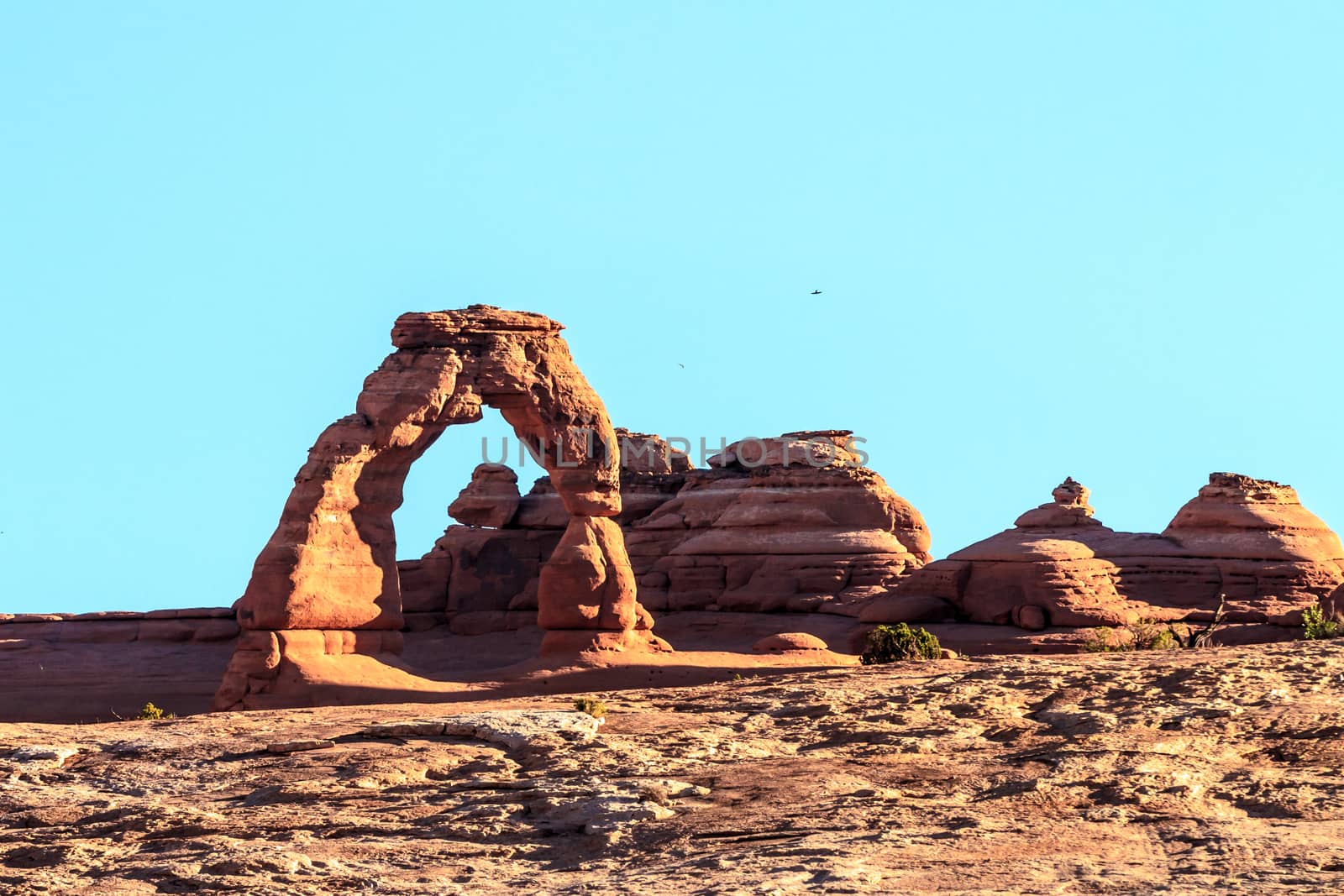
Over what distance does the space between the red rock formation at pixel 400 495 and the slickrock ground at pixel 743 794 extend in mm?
10423

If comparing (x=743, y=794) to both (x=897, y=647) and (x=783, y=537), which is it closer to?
(x=897, y=647)

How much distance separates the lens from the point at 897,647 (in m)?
26.4

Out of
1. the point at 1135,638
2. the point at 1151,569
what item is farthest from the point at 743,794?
the point at 1151,569

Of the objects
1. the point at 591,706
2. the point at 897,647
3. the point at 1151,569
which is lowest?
the point at 591,706

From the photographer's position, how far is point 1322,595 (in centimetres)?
3888

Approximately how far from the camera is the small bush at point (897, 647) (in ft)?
85.8

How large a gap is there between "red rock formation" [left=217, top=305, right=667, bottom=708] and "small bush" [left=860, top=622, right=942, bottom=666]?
526cm

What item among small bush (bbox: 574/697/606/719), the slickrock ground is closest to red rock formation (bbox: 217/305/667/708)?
the slickrock ground

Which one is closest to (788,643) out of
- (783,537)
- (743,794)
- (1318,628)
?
(1318,628)

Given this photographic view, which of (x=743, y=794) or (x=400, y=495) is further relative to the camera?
(x=400, y=495)

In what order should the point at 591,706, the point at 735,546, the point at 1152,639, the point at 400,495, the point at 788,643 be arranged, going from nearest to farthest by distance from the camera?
1. the point at 591,706
2. the point at 1152,639
3. the point at 400,495
4. the point at 788,643
5. the point at 735,546

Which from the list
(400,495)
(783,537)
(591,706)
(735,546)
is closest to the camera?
(591,706)

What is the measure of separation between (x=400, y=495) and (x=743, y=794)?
59.5 feet

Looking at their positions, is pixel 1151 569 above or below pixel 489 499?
below
